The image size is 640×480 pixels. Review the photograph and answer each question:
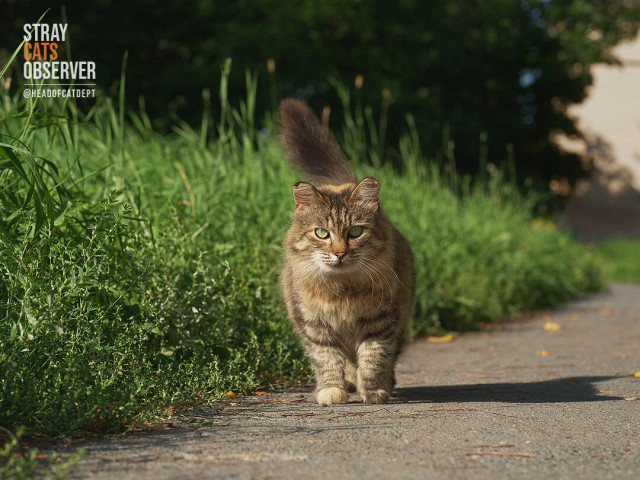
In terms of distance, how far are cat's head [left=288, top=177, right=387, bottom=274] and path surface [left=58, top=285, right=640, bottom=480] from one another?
2.47 feet

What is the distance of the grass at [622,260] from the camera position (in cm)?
1900

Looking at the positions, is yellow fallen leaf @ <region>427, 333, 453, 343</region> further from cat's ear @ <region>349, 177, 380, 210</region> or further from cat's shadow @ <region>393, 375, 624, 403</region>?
cat's ear @ <region>349, 177, 380, 210</region>

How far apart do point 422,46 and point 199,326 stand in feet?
52.6

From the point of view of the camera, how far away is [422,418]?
3.83 m

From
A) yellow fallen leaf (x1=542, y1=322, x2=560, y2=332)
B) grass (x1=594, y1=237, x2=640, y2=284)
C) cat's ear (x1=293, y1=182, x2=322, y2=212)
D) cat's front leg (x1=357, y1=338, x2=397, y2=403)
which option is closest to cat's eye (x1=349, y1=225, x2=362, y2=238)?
cat's ear (x1=293, y1=182, x2=322, y2=212)

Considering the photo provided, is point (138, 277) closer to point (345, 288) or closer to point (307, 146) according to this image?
point (345, 288)

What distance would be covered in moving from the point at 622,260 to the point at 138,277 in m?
19.5

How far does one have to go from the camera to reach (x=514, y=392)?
4887mm

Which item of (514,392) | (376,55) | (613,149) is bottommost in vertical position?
(514,392)

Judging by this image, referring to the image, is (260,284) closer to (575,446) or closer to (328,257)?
(328,257)

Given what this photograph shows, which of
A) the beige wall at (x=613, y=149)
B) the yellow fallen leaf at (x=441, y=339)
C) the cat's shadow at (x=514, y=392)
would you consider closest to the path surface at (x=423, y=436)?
the cat's shadow at (x=514, y=392)

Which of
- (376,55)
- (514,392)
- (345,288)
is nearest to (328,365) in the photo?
(345,288)

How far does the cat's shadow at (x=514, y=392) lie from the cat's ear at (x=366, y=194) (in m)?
1.09

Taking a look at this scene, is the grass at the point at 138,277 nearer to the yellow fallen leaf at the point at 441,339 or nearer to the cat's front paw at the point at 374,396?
the yellow fallen leaf at the point at 441,339
